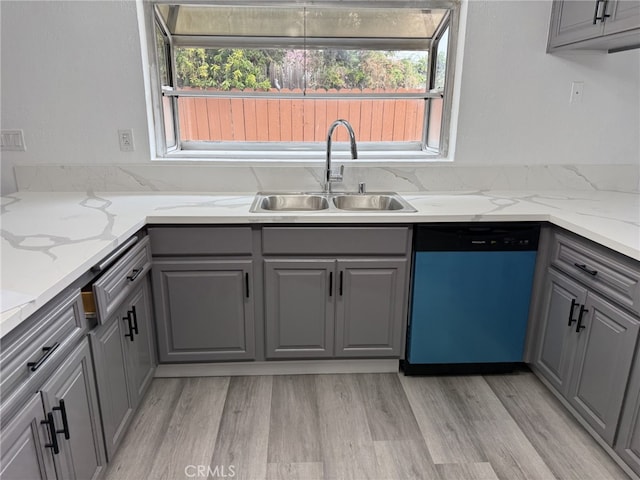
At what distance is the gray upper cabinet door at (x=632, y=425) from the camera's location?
4.94 ft

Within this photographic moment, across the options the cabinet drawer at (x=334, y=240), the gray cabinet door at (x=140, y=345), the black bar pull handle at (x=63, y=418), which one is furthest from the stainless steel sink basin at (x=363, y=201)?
the black bar pull handle at (x=63, y=418)

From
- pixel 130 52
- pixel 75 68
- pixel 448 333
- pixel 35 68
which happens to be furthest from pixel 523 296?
pixel 35 68

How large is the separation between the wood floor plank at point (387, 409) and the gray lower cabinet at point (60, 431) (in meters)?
1.06

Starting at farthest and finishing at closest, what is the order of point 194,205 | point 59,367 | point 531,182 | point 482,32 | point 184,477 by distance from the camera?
point 531,182
point 482,32
point 194,205
point 184,477
point 59,367

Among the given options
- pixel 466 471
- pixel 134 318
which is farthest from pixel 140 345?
pixel 466 471

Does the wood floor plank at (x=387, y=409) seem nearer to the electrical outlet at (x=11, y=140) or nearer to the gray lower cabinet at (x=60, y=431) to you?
the gray lower cabinet at (x=60, y=431)

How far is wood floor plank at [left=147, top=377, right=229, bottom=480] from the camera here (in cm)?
163

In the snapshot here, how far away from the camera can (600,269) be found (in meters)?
1.66

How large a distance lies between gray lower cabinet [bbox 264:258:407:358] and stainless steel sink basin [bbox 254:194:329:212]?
0.46m

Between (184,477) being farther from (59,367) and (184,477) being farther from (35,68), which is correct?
(35,68)

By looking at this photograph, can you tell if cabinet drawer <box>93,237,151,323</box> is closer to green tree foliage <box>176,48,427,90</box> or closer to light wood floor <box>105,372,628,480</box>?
light wood floor <box>105,372,628,480</box>

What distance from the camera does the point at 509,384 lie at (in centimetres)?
215

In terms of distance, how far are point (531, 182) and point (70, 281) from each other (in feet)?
7.75

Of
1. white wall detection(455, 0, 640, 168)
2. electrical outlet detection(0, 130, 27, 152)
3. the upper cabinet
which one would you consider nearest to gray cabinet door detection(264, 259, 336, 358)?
white wall detection(455, 0, 640, 168)
